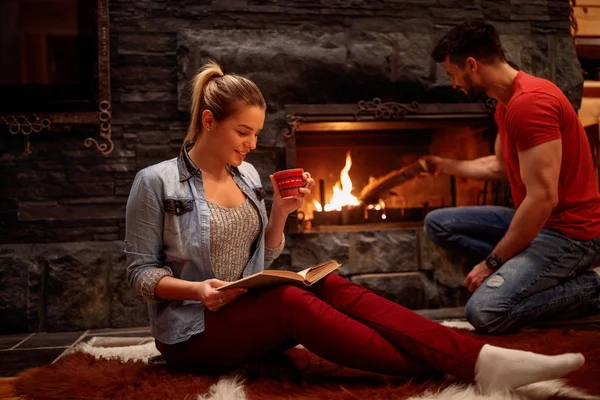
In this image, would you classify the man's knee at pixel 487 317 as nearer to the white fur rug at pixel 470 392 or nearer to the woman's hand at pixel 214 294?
the white fur rug at pixel 470 392

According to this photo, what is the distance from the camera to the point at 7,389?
1.58 meters

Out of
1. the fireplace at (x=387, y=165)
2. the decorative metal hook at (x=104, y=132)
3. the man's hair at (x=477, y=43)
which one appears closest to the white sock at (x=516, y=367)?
the man's hair at (x=477, y=43)

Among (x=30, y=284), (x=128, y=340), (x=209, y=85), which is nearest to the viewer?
(x=209, y=85)

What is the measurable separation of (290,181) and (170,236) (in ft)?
1.18

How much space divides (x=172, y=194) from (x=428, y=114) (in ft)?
5.60

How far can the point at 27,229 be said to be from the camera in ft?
8.66

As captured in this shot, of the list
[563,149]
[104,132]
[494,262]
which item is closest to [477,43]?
[563,149]

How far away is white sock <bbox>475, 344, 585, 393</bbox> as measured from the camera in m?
1.26

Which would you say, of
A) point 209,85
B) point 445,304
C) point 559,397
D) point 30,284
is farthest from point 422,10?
point 30,284

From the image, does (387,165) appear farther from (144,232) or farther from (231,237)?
(144,232)

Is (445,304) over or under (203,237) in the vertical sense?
under

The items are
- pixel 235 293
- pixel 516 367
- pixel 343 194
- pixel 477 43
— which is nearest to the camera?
pixel 516 367

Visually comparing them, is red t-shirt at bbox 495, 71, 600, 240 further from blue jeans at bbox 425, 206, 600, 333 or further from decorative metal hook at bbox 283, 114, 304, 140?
decorative metal hook at bbox 283, 114, 304, 140

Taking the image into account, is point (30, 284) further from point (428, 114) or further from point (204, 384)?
point (428, 114)
